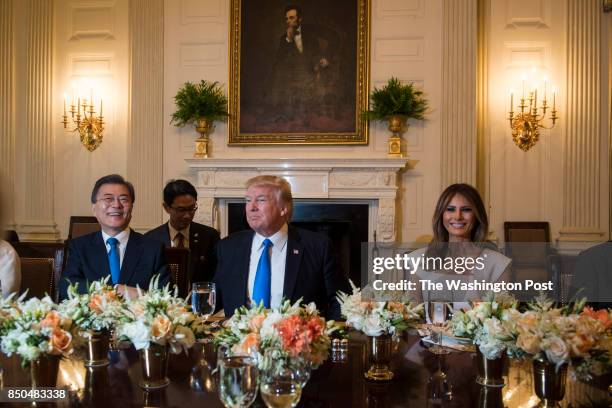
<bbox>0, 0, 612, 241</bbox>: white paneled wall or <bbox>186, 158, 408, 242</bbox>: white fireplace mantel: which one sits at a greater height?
<bbox>0, 0, 612, 241</bbox>: white paneled wall

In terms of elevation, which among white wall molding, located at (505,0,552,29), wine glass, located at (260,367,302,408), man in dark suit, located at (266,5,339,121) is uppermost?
white wall molding, located at (505,0,552,29)

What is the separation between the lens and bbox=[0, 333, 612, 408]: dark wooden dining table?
5.18ft

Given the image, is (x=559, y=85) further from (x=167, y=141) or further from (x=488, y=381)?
(x=488, y=381)

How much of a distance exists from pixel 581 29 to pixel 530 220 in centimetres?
223

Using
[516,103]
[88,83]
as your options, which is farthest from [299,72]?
[88,83]

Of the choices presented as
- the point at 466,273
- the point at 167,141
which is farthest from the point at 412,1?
the point at 466,273

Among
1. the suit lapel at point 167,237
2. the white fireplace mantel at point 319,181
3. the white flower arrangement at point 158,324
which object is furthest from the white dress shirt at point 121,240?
the white fireplace mantel at point 319,181

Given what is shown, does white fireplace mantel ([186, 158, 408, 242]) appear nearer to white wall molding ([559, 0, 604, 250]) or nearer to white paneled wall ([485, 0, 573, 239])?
white paneled wall ([485, 0, 573, 239])

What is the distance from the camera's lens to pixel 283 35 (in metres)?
6.68

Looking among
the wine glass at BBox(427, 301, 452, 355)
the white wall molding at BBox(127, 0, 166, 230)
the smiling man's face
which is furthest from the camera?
the white wall molding at BBox(127, 0, 166, 230)

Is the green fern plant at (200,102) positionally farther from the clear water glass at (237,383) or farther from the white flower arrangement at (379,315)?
the clear water glass at (237,383)

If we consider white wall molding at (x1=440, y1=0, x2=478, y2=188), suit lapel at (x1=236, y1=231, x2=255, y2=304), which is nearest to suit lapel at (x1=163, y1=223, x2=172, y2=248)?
suit lapel at (x1=236, y1=231, x2=255, y2=304)

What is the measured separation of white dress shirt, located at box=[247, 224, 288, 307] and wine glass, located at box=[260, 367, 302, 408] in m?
1.56

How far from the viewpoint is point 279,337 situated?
4.91ft
